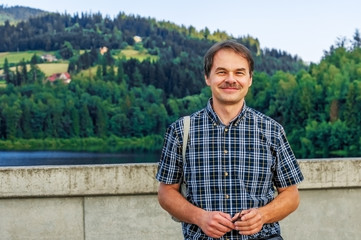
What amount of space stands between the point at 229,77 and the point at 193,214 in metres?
0.48

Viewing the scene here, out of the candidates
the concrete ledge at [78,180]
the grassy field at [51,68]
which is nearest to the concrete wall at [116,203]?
the concrete ledge at [78,180]

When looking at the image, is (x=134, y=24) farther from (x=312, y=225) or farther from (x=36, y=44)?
(x=312, y=225)

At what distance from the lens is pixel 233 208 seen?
7.14 feet

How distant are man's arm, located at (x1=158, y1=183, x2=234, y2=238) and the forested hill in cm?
14873

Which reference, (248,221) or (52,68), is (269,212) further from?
(52,68)

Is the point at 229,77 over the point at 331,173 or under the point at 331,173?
over

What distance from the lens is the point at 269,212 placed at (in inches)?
86.1

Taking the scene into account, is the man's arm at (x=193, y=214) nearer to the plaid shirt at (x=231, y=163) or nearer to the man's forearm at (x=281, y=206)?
the plaid shirt at (x=231, y=163)

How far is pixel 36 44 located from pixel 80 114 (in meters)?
56.8

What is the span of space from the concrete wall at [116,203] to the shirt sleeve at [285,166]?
1.94m

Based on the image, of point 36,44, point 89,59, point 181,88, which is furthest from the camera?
point 36,44

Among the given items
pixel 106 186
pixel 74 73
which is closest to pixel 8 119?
pixel 74 73

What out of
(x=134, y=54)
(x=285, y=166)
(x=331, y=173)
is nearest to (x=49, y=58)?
(x=134, y=54)

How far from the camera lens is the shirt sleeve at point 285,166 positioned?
2244 millimetres
